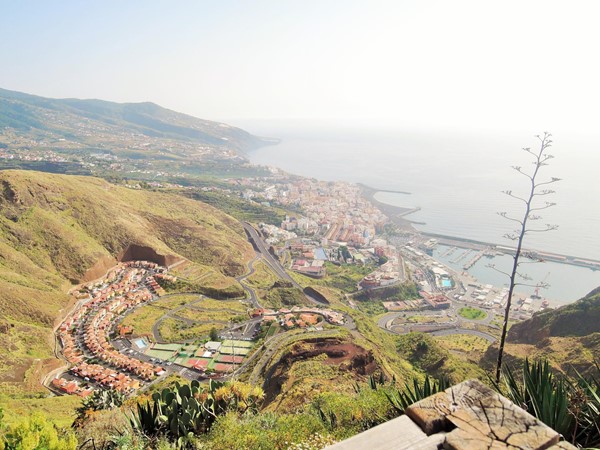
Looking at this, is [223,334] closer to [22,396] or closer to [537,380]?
[22,396]

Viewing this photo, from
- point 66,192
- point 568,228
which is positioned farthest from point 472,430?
point 568,228

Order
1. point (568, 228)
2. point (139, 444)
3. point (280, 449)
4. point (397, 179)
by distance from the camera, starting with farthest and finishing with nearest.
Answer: point (397, 179) → point (568, 228) → point (139, 444) → point (280, 449)

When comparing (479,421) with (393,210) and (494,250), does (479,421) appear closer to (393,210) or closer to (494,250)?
(494,250)

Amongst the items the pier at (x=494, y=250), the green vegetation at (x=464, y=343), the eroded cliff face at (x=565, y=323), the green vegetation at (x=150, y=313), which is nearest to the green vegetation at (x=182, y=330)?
the green vegetation at (x=150, y=313)

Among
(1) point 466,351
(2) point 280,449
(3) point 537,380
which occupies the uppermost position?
(3) point 537,380

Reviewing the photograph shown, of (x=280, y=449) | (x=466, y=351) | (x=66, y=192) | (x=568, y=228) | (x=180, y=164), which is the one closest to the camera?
(x=280, y=449)

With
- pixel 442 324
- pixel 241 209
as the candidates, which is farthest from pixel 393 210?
pixel 442 324

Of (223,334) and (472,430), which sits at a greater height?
(472,430)

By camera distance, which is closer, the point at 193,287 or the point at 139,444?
the point at 139,444
